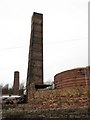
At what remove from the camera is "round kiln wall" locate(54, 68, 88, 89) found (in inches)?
472

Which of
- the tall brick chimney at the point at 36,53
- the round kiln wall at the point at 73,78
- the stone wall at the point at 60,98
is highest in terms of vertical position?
the tall brick chimney at the point at 36,53

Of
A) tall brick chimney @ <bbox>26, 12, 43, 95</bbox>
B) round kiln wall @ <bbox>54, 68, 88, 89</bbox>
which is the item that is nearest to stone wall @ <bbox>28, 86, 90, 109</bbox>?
round kiln wall @ <bbox>54, 68, 88, 89</bbox>

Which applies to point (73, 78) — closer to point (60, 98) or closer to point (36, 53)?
point (60, 98)

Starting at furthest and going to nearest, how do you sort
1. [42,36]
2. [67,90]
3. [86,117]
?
[42,36], [67,90], [86,117]

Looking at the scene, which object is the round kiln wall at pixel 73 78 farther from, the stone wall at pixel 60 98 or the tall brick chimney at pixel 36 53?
the tall brick chimney at pixel 36 53

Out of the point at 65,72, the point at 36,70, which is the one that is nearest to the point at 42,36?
the point at 36,70

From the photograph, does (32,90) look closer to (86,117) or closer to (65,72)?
(65,72)

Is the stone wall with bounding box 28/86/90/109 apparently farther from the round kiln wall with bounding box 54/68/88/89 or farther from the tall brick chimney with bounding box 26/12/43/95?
the tall brick chimney with bounding box 26/12/43/95

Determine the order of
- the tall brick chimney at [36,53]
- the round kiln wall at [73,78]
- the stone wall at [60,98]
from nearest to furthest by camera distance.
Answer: the stone wall at [60,98] < the round kiln wall at [73,78] < the tall brick chimney at [36,53]

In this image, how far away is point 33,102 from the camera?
12836 mm

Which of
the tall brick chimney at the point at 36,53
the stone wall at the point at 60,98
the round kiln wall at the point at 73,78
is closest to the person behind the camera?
the stone wall at the point at 60,98

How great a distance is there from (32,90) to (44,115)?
194 centimetres

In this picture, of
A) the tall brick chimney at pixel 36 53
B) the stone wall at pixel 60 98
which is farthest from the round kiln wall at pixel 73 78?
the tall brick chimney at pixel 36 53

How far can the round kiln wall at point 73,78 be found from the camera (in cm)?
1200
